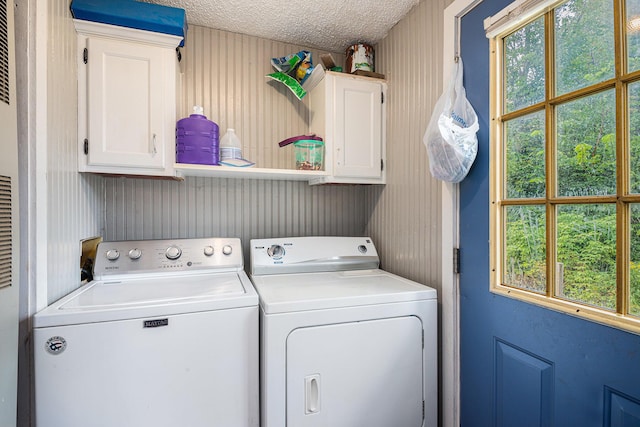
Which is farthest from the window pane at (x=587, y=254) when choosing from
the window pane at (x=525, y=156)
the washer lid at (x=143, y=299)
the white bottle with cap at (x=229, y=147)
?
the white bottle with cap at (x=229, y=147)

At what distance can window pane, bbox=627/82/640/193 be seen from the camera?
0.86 m

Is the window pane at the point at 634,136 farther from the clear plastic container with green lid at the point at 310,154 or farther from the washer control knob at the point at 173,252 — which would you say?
the washer control knob at the point at 173,252

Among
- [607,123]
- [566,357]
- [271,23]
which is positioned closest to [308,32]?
[271,23]

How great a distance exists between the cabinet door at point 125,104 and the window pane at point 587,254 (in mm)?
1760

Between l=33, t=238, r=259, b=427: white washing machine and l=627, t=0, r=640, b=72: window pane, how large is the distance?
1469 millimetres

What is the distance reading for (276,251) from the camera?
74.0 inches

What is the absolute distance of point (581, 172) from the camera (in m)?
1.00

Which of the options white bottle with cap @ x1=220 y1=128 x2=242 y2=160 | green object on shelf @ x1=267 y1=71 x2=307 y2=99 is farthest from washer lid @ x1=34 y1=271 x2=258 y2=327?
green object on shelf @ x1=267 y1=71 x2=307 y2=99

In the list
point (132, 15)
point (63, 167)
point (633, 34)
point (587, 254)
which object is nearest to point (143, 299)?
point (63, 167)

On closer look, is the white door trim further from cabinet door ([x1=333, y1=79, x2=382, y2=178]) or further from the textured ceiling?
cabinet door ([x1=333, y1=79, x2=382, y2=178])

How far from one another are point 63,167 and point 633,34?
80.6 inches

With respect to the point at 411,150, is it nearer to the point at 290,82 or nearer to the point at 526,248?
the point at 526,248

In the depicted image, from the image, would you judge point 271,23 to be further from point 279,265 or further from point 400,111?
point 279,265

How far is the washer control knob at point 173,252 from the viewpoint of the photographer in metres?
1.71
